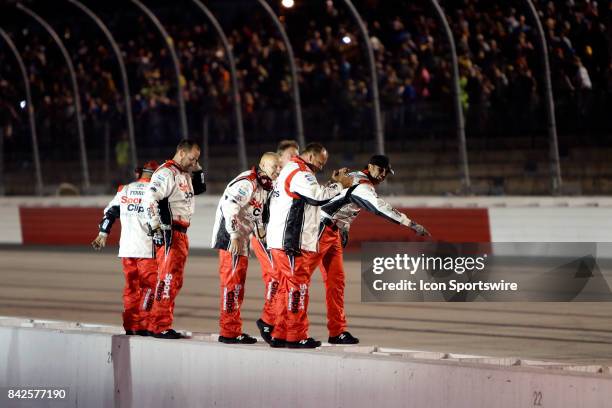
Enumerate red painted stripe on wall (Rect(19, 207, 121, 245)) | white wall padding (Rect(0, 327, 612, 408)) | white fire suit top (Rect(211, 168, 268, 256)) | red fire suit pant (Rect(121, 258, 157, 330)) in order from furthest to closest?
red painted stripe on wall (Rect(19, 207, 121, 245))
red fire suit pant (Rect(121, 258, 157, 330))
white fire suit top (Rect(211, 168, 268, 256))
white wall padding (Rect(0, 327, 612, 408))

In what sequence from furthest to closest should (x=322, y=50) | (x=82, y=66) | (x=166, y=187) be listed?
(x=82, y=66)
(x=322, y=50)
(x=166, y=187)

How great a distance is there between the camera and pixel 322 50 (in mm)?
26812

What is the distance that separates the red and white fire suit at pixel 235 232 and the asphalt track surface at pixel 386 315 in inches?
82.3

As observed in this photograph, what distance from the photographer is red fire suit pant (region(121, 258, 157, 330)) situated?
9.38 metres

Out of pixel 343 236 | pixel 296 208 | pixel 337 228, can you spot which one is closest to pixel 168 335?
pixel 296 208

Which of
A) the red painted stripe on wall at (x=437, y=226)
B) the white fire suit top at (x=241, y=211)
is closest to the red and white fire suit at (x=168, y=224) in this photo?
the white fire suit top at (x=241, y=211)

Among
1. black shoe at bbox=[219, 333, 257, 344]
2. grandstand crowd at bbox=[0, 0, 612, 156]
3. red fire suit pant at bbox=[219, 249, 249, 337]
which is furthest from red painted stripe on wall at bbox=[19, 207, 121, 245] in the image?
black shoe at bbox=[219, 333, 257, 344]

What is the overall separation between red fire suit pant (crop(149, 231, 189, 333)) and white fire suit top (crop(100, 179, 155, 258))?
252 millimetres

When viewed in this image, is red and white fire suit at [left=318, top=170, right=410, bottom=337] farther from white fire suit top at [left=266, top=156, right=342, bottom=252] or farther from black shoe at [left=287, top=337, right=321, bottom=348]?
black shoe at [left=287, top=337, right=321, bottom=348]

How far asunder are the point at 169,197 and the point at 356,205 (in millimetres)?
1497

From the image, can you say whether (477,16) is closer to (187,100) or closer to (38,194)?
(187,100)

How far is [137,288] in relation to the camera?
9.63 metres

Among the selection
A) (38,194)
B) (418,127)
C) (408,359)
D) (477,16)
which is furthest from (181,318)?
(38,194)

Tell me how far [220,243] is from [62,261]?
11.9m
